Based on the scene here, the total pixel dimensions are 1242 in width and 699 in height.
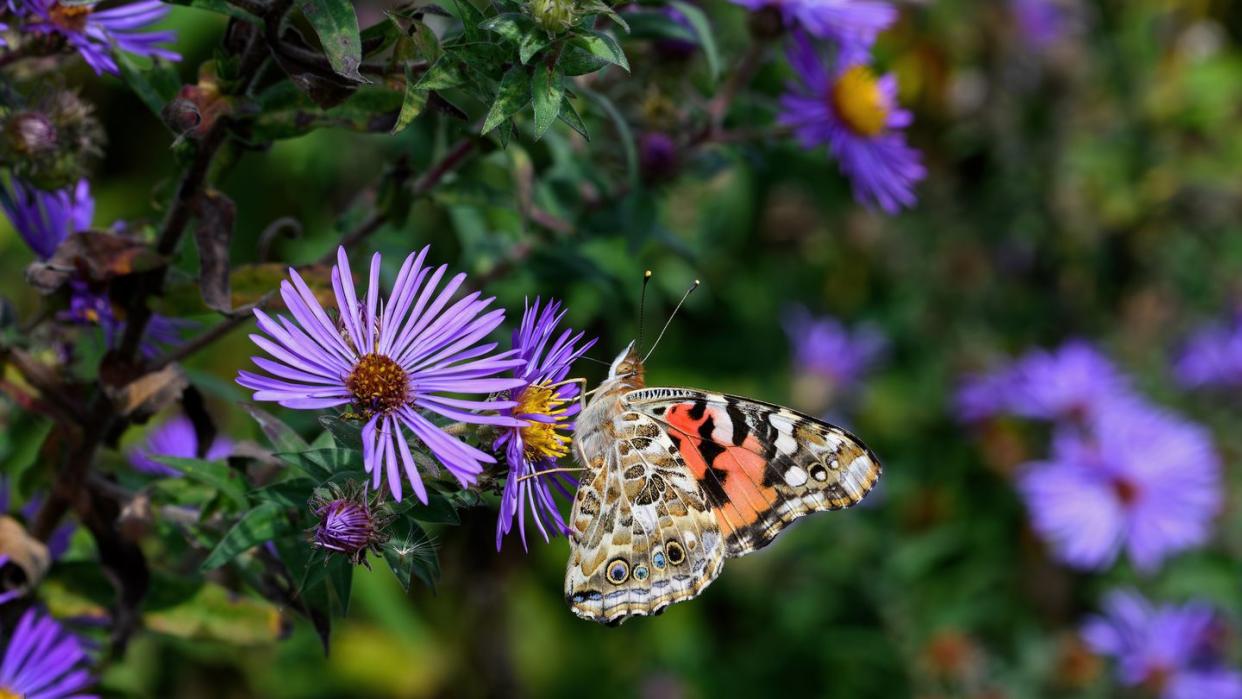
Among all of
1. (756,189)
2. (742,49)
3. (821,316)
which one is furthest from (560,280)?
(821,316)

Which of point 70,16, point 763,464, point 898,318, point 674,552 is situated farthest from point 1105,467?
point 70,16

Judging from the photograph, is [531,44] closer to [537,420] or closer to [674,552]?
[537,420]

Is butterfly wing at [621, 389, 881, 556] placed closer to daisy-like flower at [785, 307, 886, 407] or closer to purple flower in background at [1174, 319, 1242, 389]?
daisy-like flower at [785, 307, 886, 407]

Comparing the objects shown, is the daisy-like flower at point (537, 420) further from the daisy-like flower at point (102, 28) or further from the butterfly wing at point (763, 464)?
the daisy-like flower at point (102, 28)

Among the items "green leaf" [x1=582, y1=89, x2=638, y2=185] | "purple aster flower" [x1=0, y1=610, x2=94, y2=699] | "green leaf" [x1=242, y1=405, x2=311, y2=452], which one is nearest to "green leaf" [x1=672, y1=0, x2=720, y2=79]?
"green leaf" [x1=582, y1=89, x2=638, y2=185]

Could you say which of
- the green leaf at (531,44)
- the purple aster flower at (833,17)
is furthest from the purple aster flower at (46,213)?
the purple aster flower at (833,17)

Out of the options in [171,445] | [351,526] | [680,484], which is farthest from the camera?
[171,445]
